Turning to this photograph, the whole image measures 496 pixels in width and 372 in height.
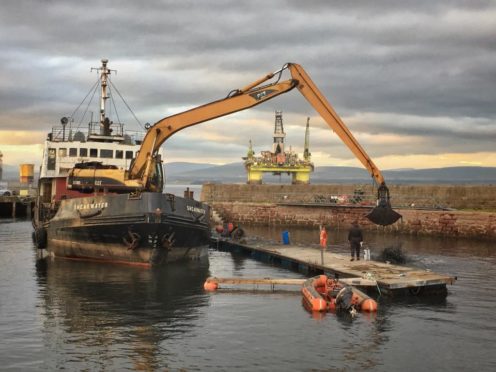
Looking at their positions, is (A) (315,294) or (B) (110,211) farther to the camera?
(B) (110,211)

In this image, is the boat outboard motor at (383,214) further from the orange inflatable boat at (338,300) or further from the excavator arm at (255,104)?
the orange inflatable boat at (338,300)

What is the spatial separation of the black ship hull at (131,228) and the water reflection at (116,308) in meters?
0.63

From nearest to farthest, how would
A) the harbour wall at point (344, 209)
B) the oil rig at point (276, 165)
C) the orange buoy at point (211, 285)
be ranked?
the orange buoy at point (211, 285)
the harbour wall at point (344, 209)
the oil rig at point (276, 165)

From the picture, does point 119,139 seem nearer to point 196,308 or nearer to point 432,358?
point 196,308

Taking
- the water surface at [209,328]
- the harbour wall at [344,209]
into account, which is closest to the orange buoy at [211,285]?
the water surface at [209,328]

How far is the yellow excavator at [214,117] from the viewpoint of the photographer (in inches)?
1088

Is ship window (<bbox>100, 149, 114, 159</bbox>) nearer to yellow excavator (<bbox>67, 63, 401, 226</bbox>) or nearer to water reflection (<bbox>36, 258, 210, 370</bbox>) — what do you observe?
yellow excavator (<bbox>67, 63, 401, 226</bbox>)

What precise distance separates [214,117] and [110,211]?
6435mm

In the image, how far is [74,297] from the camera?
2105cm

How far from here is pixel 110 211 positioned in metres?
26.0

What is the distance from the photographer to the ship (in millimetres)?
25734

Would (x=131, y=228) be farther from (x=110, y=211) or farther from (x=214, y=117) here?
(x=214, y=117)

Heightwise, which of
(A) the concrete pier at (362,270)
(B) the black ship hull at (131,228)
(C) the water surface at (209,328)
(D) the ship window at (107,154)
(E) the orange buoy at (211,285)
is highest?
(D) the ship window at (107,154)

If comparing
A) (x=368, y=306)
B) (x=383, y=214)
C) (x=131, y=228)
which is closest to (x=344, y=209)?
(x=383, y=214)
